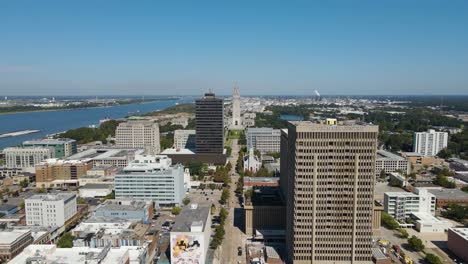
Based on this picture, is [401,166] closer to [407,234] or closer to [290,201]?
[407,234]

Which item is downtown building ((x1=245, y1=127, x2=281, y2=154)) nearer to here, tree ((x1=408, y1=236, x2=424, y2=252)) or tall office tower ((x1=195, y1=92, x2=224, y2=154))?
tall office tower ((x1=195, y1=92, x2=224, y2=154))

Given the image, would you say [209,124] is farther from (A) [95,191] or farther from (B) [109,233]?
(B) [109,233]

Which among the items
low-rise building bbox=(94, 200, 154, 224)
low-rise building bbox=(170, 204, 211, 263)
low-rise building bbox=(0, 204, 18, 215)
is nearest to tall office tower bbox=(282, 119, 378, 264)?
low-rise building bbox=(170, 204, 211, 263)

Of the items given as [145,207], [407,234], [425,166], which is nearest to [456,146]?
[425,166]

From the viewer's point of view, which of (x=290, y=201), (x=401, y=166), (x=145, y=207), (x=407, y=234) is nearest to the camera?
(x=290, y=201)

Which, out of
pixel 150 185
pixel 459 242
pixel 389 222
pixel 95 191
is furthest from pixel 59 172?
pixel 459 242

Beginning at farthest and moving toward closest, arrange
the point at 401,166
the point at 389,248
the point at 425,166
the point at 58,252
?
the point at 425,166 < the point at 401,166 < the point at 389,248 < the point at 58,252

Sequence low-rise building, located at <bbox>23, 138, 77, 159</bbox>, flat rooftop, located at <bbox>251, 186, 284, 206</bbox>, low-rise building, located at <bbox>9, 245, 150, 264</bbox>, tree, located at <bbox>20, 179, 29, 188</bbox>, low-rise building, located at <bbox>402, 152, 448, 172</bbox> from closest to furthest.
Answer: low-rise building, located at <bbox>9, 245, 150, 264</bbox> → flat rooftop, located at <bbox>251, 186, 284, 206</bbox> → tree, located at <bbox>20, 179, 29, 188</bbox> → low-rise building, located at <bbox>402, 152, 448, 172</bbox> → low-rise building, located at <bbox>23, 138, 77, 159</bbox>
